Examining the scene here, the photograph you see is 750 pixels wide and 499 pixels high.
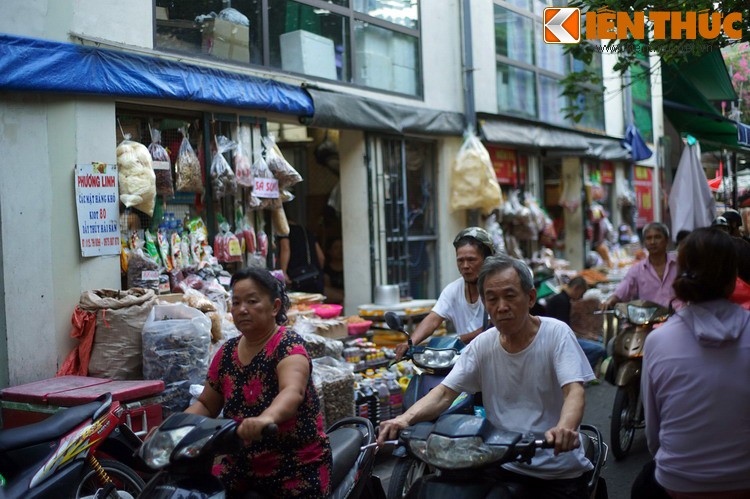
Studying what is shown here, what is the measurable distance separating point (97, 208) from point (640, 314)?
15.2ft

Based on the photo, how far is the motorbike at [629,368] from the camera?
6.56 metres

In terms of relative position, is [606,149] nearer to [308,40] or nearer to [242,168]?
[308,40]

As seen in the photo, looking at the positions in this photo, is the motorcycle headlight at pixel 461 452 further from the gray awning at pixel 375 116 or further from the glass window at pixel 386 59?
the glass window at pixel 386 59

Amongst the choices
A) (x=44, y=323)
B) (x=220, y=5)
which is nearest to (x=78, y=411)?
(x=44, y=323)

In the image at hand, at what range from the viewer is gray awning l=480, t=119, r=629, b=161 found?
1227cm

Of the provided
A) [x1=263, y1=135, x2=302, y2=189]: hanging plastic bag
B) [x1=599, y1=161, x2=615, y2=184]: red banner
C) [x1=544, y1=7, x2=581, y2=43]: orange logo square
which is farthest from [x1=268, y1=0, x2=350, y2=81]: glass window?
[x1=599, y1=161, x2=615, y2=184]: red banner

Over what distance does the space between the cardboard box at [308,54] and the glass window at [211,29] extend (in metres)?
0.45

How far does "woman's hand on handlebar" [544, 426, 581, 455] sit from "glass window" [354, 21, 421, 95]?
25.4 ft

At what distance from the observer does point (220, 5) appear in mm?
8203

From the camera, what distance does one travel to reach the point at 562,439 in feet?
9.57

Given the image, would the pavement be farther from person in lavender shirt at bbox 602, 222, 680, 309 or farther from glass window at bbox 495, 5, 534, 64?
glass window at bbox 495, 5, 534, 64

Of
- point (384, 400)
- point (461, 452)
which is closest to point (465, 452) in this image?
point (461, 452)

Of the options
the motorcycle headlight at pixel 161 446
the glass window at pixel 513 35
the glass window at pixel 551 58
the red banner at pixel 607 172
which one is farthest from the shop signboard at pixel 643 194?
the motorcycle headlight at pixel 161 446

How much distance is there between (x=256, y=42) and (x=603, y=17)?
11.9 feet
